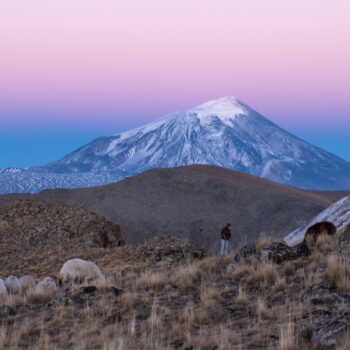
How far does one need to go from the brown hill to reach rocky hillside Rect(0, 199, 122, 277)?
2483 centimetres

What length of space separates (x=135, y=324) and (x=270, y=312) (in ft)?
5.87

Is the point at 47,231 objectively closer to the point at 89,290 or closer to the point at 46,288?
the point at 46,288

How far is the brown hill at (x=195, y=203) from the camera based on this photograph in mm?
60078

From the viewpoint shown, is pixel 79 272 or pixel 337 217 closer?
pixel 79 272

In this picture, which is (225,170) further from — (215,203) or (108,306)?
(108,306)

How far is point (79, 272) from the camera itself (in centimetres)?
1448

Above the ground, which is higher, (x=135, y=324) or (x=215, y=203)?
(x=215, y=203)

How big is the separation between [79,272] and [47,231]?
46.5 feet

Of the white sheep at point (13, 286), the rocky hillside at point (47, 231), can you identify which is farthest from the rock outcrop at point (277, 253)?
the rocky hillside at point (47, 231)

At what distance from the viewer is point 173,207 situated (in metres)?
67.6

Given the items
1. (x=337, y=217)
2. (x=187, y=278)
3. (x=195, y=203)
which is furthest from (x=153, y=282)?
(x=195, y=203)

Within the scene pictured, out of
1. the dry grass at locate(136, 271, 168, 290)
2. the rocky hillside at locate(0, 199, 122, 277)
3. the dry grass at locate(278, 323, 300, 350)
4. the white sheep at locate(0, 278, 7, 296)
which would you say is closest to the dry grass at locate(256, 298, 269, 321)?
the dry grass at locate(278, 323, 300, 350)

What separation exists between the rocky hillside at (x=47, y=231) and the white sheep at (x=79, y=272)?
266 inches

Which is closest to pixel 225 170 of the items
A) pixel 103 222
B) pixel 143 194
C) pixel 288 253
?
pixel 143 194
